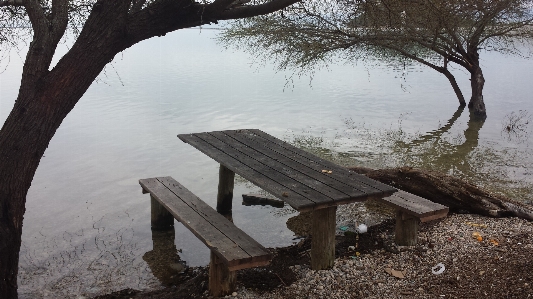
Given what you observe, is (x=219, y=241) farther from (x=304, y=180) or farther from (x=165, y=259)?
(x=165, y=259)

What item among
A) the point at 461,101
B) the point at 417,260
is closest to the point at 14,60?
the point at 461,101

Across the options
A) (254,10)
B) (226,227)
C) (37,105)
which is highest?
(254,10)

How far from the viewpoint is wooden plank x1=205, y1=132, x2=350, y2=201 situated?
4156mm

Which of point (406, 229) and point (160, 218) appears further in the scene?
point (160, 218)

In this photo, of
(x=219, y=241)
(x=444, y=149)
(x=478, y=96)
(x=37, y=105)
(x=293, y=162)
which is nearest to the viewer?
(x=37, y=105)

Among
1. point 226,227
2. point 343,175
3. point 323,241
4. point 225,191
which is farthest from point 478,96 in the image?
point 226,227

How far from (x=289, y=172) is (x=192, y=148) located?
20.7 feet

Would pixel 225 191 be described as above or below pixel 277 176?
below

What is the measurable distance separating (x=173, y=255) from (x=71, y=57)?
257cm

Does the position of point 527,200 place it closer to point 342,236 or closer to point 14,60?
point 342,236

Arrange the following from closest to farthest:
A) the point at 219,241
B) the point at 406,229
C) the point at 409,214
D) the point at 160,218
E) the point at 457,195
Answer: the point at 219,241 < the point at 409,214 < the point at 406,229 < the point at 457,195 < the point at 160,218

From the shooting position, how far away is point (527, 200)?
285 inches

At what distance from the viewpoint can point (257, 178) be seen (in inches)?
176

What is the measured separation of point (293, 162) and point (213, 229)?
1176mm
